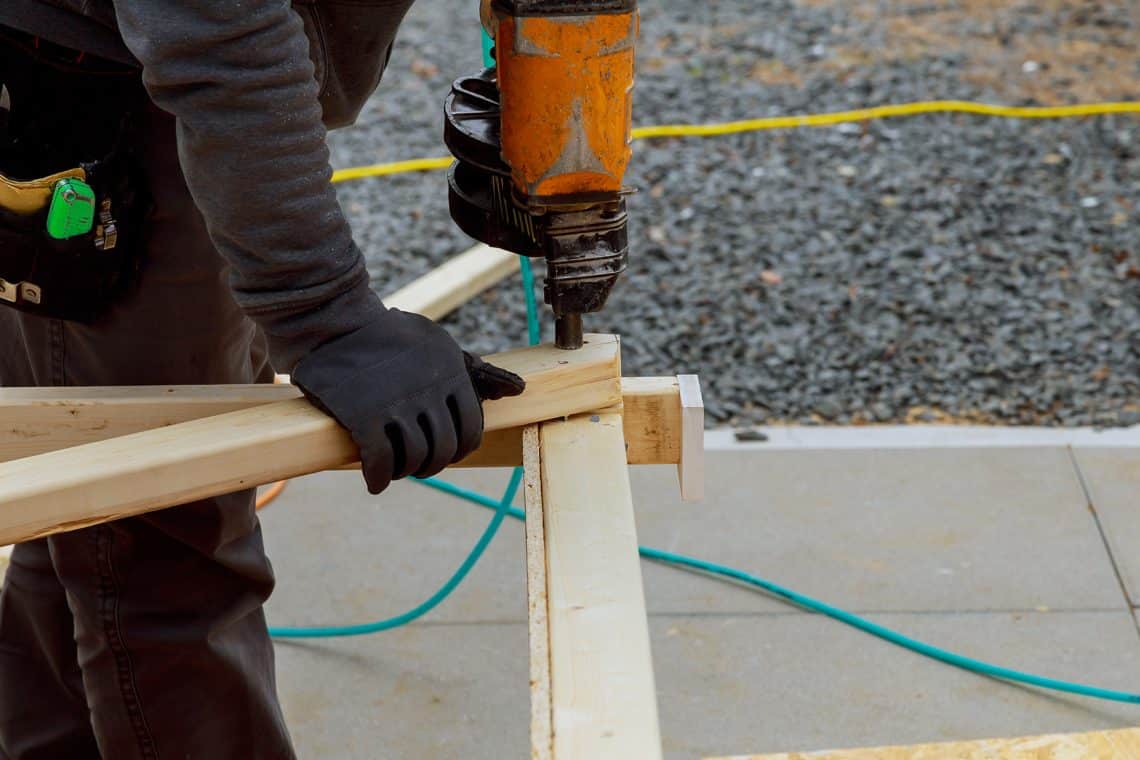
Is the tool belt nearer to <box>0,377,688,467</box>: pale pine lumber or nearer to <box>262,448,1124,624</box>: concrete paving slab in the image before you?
<box>0,377,688,467</box>: pale pine lumber

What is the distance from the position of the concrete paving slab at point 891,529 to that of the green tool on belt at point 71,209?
1.49 metres

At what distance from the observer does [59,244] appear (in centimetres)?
168

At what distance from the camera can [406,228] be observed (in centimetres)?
457

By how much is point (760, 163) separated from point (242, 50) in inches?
141

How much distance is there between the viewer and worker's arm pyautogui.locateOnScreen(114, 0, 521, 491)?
53.6 inches

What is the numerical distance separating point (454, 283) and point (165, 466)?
2098 mm

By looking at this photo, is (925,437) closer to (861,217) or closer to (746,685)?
(746,685)

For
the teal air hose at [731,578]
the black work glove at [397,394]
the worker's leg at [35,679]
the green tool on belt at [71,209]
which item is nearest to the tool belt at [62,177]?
the green tool on belt at [71,209]

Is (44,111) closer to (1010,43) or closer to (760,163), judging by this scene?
(760,163)

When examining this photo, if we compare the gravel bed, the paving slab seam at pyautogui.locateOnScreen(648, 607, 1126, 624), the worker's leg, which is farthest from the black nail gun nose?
the gravel bed

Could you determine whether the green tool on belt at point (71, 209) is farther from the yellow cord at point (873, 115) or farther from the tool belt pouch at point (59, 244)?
the yellow cord at point (873, 115)

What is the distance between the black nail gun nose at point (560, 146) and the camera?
1520mm

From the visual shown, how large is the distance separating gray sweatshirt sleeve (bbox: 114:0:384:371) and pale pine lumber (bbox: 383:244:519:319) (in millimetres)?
1848

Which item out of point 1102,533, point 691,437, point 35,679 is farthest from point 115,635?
point 1102,533
